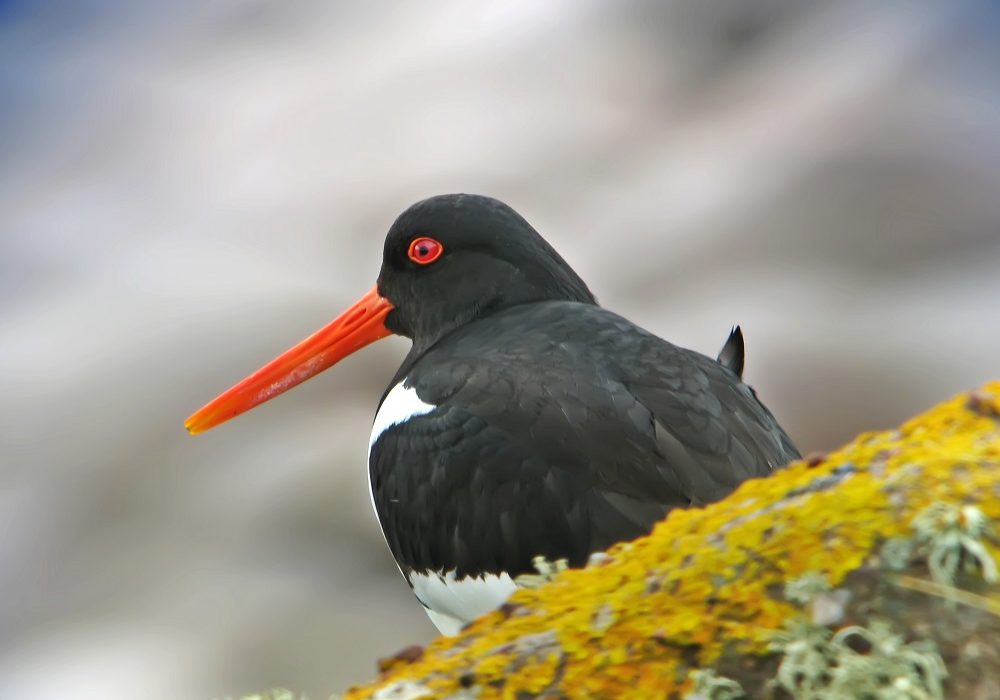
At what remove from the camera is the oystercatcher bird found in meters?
2.50

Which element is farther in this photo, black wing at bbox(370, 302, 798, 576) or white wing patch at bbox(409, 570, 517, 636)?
white wing patch at bbox(409, 570, 517, 636)

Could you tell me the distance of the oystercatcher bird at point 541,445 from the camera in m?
2.50

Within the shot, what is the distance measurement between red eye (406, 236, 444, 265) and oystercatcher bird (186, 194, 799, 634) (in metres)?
0.31

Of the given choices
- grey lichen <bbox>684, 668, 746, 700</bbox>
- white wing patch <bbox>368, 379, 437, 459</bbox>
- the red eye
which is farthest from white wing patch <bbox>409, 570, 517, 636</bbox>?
grey lichen <bbox>684, 668, 746, 700</bbox>

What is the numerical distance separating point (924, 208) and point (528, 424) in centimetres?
796

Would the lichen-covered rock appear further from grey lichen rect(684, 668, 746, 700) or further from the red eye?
the red eye

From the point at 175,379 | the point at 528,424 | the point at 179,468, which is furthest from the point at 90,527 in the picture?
the point at 528,424

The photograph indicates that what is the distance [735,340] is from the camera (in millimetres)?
3482

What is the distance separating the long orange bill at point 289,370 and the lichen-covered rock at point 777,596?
8.29ft

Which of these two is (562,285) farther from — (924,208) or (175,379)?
(924,208)

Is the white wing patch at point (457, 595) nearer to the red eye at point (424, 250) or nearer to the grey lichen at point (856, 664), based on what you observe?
the red eye at point (424, 250)

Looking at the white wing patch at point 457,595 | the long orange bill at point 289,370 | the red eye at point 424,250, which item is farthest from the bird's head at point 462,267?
the white wing patch at point 457,595

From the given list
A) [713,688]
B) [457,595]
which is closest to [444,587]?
[457,595]

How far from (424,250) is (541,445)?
1164 mm
